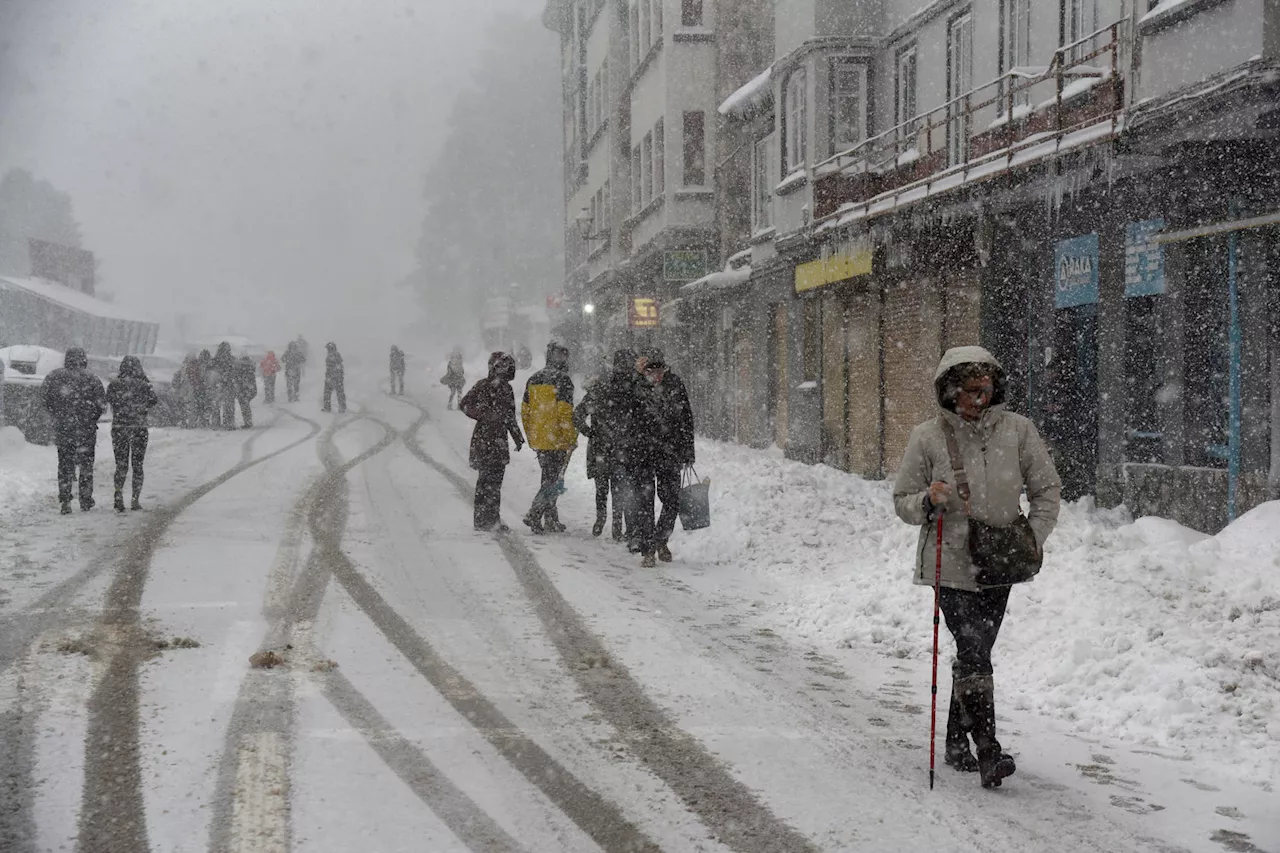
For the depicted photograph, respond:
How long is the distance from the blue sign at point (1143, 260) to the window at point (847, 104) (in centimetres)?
737

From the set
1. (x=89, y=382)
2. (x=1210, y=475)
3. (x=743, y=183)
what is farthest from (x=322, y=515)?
(x=743, y=183)

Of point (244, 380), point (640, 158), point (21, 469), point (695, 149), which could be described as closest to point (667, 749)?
point (21, 469)

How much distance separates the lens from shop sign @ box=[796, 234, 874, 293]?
1858cm

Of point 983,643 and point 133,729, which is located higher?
point 983,643

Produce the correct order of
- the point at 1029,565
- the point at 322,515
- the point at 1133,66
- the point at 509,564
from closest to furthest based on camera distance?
the point at 1029,565 < the point at 509,564 < the point at 1133,66 < the point at 322,515

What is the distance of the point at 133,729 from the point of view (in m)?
5.69

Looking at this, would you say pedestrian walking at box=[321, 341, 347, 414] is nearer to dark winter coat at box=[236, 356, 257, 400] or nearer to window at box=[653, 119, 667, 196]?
dark winter coat at box=[236, 356, 257, 400]

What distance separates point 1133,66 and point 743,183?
1604 cm

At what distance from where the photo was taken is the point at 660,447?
36.5 ft

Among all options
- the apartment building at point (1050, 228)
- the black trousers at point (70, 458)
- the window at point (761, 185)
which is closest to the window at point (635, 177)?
the window at point (761, 185)

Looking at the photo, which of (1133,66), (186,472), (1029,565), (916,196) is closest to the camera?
(1029,565)

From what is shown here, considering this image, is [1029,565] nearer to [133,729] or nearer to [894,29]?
[133,729]

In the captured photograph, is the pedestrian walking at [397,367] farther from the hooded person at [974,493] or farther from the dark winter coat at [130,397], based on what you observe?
the hooded person at [974,493]

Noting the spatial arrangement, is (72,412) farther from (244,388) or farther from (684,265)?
(684,265)
